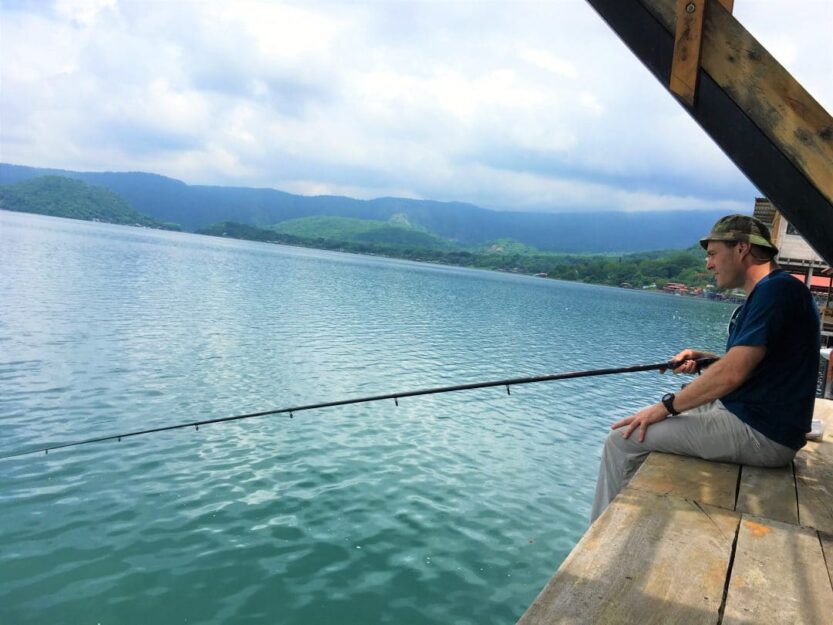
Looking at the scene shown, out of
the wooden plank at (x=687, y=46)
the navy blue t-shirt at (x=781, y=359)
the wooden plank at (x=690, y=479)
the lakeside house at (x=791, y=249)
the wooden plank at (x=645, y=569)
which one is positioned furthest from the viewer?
the lakeside house at (x=791, y=249)

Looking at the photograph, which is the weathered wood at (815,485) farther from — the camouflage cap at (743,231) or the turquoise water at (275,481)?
the turquoise water at (275,481)

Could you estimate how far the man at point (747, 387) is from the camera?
3.73 meters

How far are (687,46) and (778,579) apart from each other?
2458 mm

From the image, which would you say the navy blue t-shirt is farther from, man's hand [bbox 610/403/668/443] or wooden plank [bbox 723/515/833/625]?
wooden plank [bbox 723/515/833/625]

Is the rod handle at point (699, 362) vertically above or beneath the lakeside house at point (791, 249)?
beneath

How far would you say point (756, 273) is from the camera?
4121mm

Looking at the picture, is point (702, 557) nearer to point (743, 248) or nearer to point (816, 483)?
point (816, 483)

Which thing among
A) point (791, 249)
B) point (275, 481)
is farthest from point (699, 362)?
point (791, 249)

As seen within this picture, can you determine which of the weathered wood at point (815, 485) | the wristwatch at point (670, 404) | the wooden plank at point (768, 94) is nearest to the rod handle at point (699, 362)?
the wristwatch at point (670, 404)

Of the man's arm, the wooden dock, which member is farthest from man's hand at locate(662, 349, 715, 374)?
the wooden dock

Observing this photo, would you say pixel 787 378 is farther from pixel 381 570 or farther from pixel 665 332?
pixel 665 332

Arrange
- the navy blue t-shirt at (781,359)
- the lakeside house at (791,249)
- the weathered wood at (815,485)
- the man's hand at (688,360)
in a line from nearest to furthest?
1. the weathered wood at (815,485)
2. the navy blue t-shirt at (781,359)
3. the man's hand at (688,360)
4. the lakeside house at (791,249)

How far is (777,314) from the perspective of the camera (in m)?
3.68

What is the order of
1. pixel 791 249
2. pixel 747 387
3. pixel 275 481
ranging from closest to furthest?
pixel 747 387
pixel 275 481
pixel 791 249
